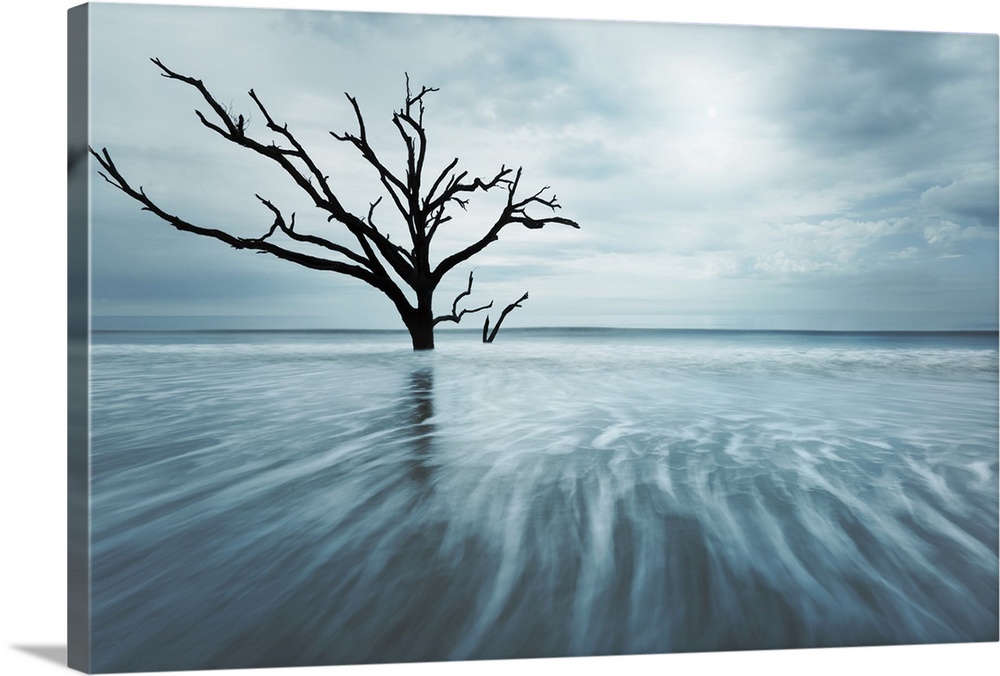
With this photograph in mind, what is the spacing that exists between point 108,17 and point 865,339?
3309mm

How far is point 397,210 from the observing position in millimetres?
3312

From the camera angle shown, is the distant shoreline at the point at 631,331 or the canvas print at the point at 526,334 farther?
the distant shoreline at the point at 631,331

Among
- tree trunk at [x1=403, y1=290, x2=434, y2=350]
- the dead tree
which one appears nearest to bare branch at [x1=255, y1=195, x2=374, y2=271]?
tree trunk at [x1=403, y1=290, x2=434, y2=350]

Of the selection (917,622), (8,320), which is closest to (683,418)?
(917,622)

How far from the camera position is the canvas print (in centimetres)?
206

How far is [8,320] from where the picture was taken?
239 centimetres

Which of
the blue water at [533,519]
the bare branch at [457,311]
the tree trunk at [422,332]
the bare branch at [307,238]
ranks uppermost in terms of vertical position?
the bare branch at [307,238]

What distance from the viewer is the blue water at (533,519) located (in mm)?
1957

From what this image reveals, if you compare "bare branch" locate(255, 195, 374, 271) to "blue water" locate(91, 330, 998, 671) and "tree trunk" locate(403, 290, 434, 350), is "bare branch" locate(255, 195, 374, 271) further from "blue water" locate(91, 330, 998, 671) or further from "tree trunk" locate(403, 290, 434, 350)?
"blue water" locate(91, 330, 998, 671)

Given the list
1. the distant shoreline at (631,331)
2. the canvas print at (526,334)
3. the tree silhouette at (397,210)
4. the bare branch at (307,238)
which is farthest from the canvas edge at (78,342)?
the bare branch at (307,238)

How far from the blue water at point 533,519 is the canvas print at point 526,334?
0.04 ft

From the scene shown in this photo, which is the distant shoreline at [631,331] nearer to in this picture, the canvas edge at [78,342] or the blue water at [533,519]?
the blue water at [533,519]

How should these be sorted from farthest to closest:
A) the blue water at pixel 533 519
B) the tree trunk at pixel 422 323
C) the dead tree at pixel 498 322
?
the tree trunk at pixel 422 323, the dead tree at pixel 498 322, the blue water at pixel 533 519

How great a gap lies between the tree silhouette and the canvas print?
0.02m
